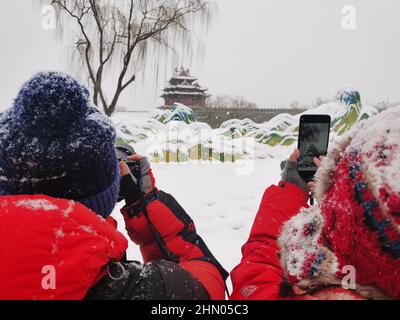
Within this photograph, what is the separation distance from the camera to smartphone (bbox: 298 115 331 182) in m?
1.22

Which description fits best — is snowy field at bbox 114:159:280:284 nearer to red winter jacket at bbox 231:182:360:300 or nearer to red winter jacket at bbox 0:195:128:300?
red winter jacket at bbox 231:182:360:300

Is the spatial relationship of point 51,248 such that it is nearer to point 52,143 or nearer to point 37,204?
point 37,204

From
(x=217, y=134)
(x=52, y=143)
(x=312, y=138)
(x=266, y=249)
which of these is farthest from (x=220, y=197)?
(x=52, y=143)

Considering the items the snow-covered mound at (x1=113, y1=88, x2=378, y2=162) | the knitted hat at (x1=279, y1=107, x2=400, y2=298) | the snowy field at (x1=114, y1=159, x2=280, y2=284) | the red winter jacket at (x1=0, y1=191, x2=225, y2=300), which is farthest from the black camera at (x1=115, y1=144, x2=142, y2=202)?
the snow-covered mound at (x1=113, y1=88, x2=378, y2=162)

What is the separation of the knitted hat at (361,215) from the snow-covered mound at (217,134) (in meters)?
6.83

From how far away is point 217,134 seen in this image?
28.6 feet

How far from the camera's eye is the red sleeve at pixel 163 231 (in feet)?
3.09

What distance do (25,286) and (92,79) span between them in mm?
8715

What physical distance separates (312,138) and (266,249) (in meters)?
0.62

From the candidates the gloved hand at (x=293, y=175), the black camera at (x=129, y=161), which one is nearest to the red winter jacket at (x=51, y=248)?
the black camera at (x=129, y=161)

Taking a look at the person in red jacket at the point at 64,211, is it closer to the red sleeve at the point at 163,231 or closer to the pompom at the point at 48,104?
the pompom at the point at 48,104

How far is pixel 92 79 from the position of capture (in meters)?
8.72
